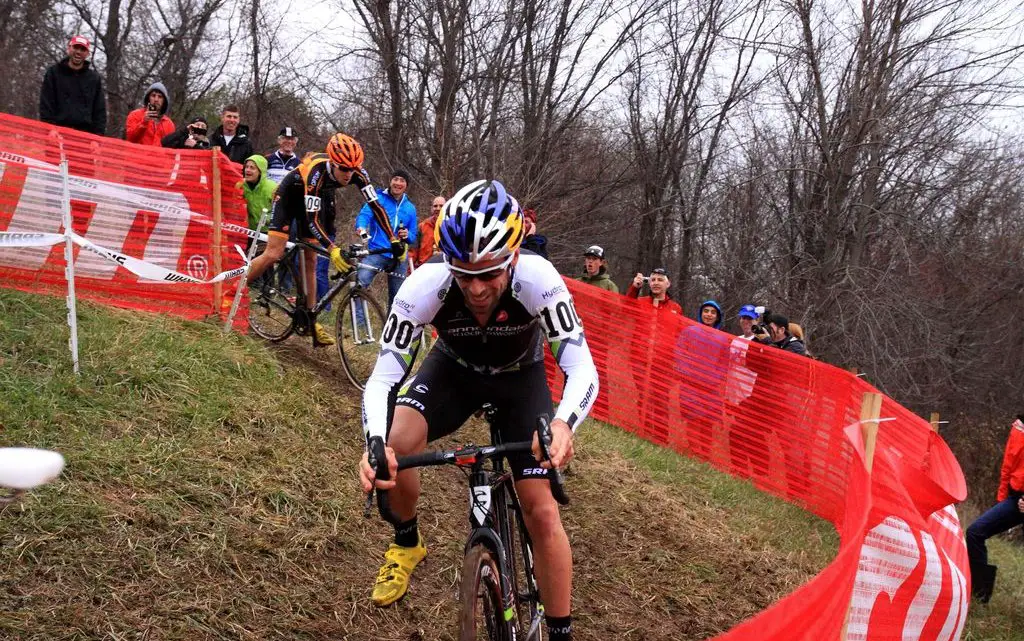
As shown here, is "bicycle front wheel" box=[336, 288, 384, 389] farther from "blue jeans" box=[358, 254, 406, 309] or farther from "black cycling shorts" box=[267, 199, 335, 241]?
"blue jeans" box=[358, 254, 406, 309]

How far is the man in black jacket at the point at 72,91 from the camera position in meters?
8.60

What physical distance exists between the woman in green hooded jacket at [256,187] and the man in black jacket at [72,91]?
1.62 meters

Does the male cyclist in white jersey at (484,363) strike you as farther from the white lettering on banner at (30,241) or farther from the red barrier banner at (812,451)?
the white lettering on banner at (30,241)

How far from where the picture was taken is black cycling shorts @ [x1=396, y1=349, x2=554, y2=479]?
411 cm

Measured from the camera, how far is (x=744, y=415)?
916 centimetres

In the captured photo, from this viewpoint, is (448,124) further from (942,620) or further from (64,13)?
(942,620)

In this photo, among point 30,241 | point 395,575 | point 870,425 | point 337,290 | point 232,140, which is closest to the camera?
point 395,575

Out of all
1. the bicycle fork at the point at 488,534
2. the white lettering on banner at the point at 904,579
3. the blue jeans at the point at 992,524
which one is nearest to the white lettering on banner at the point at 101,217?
the bicycle fork at the point at 488,534

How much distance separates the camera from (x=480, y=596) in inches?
140

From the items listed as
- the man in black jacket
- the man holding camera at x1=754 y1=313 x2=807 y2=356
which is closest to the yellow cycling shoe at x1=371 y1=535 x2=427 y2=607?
the man holding camera at x1=754 y1=313 x2=807 y2=356

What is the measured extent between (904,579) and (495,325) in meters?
2.50

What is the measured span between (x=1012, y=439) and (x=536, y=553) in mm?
5826

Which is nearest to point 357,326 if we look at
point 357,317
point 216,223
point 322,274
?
point 357,317

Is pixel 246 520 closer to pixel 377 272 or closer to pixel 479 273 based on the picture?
pixel 479 273
